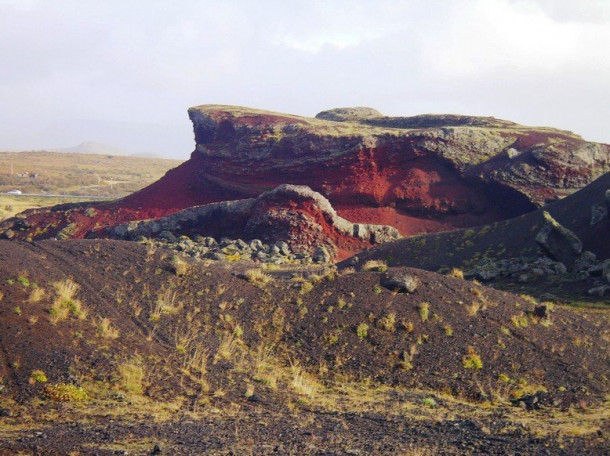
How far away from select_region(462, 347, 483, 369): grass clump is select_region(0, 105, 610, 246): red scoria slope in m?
17.6

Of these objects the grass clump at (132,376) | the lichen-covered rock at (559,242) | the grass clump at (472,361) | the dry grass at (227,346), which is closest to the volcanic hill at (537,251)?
the lichen-covered rock at (559,242)

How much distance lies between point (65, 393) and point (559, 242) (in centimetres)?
1559

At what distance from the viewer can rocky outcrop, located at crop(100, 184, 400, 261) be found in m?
26.8

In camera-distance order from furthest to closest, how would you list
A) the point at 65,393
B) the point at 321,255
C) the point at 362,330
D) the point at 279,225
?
the point at 279,225 < the point at 321,255 < the point at 362,330 < the point at 65,393

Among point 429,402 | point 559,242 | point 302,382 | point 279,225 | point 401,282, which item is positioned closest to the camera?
point 429,402

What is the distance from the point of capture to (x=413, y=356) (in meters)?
11.1

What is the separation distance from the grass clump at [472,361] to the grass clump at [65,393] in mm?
6129

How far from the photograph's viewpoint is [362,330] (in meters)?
11.7

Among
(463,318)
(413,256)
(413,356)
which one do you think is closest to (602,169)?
(413,256)

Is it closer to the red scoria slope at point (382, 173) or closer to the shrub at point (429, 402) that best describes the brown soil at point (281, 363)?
the shrub at point (429, 402)

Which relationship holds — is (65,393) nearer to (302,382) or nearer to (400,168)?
(302,382)

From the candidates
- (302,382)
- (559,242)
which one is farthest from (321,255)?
(302,382)

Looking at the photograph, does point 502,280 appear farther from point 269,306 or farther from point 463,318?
point 269,306

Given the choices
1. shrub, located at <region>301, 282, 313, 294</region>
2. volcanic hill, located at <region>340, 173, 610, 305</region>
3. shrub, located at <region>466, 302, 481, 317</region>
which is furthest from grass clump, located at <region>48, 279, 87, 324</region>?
volcanic hill, located at <region>340, 173, 610, 305</region>
